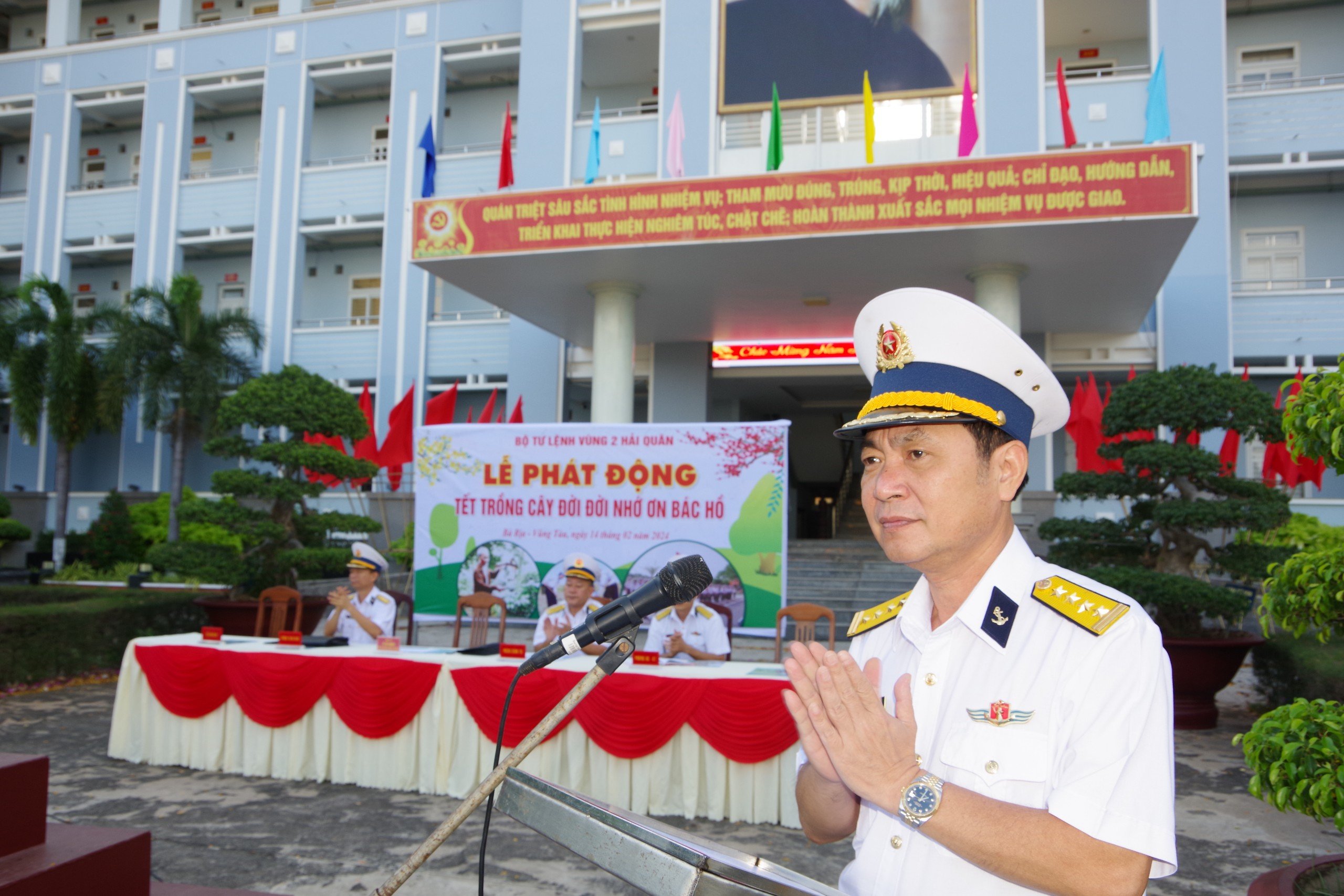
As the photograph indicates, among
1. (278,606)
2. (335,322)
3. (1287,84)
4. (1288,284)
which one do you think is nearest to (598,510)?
(278,606)

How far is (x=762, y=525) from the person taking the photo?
7.33 metres

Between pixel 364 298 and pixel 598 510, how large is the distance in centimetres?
1291

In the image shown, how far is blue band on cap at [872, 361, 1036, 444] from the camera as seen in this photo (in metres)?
1.35

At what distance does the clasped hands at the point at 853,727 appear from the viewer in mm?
1117

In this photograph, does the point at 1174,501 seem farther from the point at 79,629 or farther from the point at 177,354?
the point at 177,354

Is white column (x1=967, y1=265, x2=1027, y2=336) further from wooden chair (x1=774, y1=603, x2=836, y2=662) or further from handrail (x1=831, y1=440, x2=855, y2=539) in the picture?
handrail (x1=831, y1=440, x2=855, y2=539)

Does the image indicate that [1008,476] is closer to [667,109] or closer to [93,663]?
[93,663]

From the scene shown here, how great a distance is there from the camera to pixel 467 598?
6848 mm

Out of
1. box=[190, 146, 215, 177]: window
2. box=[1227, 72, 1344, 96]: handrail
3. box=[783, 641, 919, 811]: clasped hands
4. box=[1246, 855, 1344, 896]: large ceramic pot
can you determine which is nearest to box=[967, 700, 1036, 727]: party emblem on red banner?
box=[783, 641, 919, 811]: clasped hands

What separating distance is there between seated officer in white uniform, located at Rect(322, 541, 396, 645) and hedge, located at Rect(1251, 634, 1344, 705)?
20.5 ft

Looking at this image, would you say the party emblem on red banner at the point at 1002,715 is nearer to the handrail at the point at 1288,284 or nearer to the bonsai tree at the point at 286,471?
the bonsai tree at the point at 286,471

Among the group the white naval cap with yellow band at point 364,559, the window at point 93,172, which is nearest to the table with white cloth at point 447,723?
the white naval cap with yellow band at point 364,559

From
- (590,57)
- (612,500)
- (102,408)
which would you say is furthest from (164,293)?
(612,500)

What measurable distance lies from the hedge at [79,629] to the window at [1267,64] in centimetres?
1743
